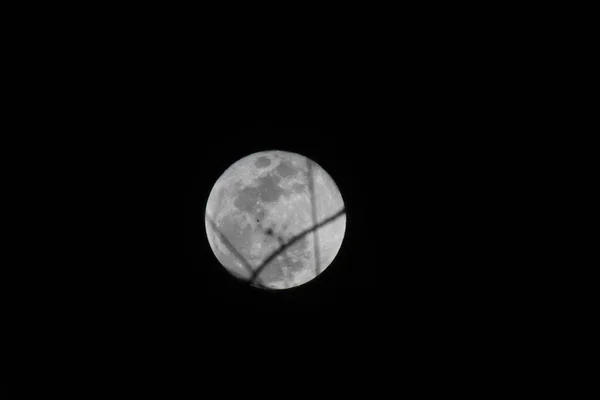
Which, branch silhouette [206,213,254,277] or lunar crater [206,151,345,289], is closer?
lunar crater [206,151,345,289]

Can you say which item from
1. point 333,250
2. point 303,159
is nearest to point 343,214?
point 333,250

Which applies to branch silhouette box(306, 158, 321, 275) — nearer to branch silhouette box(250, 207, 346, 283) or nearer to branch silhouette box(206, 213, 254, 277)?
branch silhouette box(250, 207, 346, 283)

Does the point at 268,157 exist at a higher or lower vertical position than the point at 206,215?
higher

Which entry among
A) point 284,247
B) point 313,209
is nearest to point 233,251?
point 284,247

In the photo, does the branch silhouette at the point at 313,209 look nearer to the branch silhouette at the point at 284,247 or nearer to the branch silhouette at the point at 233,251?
the branch silhouette at the point at 284,247

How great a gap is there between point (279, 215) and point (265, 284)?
34.0 inches

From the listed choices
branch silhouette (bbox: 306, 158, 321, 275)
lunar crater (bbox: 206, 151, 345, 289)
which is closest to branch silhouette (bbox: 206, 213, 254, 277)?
lunar crater (bbox: 206, 151, 345, 289)

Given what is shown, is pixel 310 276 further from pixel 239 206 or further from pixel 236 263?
pixel 239 206

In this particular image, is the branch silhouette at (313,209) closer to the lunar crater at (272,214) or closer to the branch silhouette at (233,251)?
the lunar crater at (272,214)

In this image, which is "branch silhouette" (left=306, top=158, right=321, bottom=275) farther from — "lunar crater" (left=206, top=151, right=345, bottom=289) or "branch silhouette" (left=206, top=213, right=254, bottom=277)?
"branch silhouette" (left=206, top=213, right=254, bottom=277)

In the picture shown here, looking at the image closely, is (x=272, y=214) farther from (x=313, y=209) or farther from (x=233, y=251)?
(x=233, y=251)

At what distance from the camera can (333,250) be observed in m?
4.29

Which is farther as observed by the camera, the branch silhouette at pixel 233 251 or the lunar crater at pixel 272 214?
the branch silhouette at pixel 233 251

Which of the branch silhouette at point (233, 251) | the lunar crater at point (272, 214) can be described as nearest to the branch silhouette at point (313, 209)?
the lunar crater at point (272, 214)
